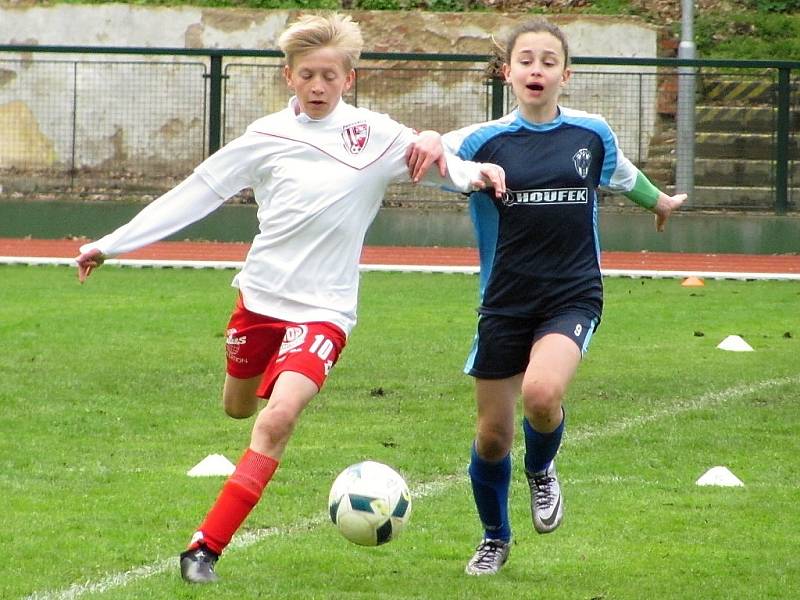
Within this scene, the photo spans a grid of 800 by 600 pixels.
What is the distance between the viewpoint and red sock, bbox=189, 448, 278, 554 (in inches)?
215

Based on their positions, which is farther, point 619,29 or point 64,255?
point 619,29

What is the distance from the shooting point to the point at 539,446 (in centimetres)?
602

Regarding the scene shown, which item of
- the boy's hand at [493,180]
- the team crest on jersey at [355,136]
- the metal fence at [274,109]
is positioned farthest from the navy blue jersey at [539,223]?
the metal fence at [274,109]

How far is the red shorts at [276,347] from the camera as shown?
570 centimetres

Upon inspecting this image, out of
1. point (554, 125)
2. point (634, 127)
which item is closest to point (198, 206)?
point (554, 125)

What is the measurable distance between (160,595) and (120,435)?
126 inches

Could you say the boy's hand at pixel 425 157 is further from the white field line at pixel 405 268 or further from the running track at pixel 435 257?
the running track at pixel 435 257

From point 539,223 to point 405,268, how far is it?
12368 mm

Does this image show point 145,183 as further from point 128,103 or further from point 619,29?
point 619,29

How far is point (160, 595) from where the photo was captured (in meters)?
5.29

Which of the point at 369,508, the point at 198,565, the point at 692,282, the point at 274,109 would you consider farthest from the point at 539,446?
the point at 274,109

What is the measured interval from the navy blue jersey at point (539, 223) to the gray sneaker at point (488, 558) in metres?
0.85

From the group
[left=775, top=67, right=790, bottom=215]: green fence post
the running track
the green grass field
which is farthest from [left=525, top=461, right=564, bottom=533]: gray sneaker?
[left=775, top=67, right=790, bottom=215]: green fence post

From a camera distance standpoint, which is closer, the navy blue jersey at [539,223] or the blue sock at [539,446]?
the navy blue jersey at [539,223]
